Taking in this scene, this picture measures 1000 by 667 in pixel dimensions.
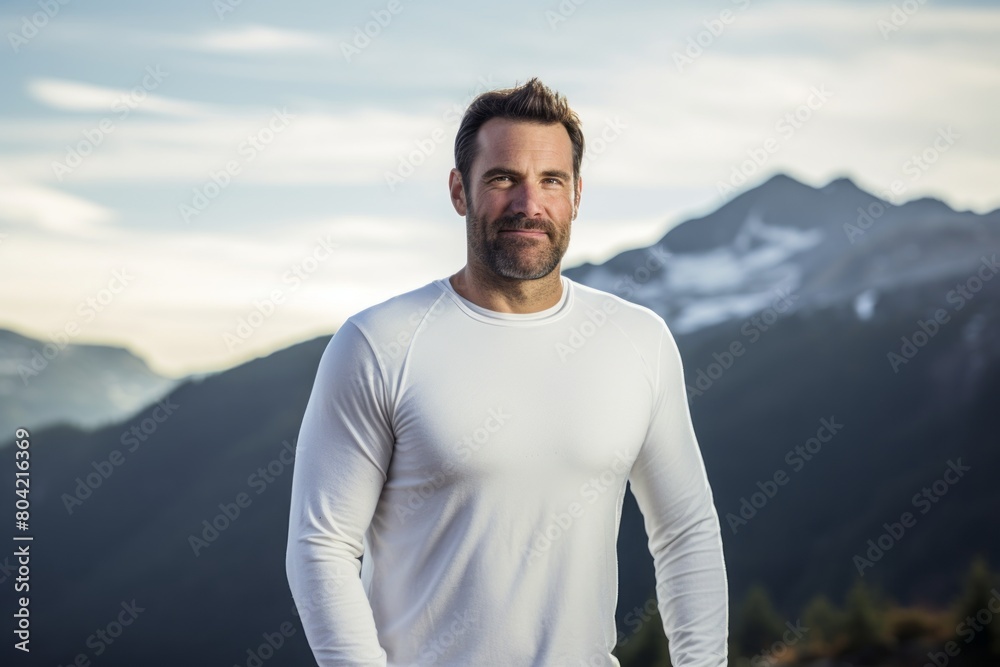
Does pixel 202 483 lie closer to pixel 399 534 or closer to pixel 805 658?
pixel 805 658

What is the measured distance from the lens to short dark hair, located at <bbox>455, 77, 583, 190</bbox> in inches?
71.5

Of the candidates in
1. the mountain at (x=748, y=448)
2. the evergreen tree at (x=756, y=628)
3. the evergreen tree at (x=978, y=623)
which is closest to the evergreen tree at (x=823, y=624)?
the evergreen tree at (x=756, y=628)

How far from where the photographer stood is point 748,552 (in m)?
41.1

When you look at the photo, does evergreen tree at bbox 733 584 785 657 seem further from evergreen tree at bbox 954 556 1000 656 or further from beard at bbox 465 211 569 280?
beard at bbox 465 211 569 280

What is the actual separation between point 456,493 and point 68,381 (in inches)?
1578

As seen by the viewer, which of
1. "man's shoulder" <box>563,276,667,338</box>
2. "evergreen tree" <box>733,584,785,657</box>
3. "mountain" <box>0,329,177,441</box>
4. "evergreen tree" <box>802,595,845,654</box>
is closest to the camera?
"man's shoulder" <box>563,276,667,338</box>

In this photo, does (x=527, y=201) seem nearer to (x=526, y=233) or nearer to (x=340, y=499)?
(x=526, y=233)

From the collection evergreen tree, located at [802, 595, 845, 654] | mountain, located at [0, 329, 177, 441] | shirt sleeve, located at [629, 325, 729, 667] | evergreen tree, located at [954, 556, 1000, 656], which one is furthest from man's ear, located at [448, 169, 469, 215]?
mountain, located at [0, 329, 177, 441]

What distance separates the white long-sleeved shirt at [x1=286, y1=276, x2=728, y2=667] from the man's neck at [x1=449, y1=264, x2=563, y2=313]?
0.03 metres

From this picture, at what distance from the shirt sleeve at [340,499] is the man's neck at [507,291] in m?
0.24

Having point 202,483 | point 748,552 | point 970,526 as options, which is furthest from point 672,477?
point 202,483

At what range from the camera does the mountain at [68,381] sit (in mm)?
35094

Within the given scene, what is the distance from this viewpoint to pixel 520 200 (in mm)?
1780

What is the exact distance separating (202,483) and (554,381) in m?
58.8
